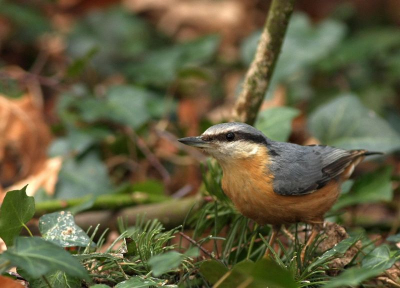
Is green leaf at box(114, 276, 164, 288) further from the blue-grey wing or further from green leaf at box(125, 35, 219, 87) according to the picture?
green leaf at box(125, 35, 219, 87)

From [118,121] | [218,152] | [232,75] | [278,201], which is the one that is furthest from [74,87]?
[278,201]

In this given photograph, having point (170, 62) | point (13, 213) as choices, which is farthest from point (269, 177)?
point (170, 62)

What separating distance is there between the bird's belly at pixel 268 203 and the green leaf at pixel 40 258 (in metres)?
1.08

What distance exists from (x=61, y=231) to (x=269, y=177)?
109 cm

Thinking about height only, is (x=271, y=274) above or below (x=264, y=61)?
below

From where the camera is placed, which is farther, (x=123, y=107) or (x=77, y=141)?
(x=123, y=107)

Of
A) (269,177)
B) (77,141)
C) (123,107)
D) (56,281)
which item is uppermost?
(269,177)

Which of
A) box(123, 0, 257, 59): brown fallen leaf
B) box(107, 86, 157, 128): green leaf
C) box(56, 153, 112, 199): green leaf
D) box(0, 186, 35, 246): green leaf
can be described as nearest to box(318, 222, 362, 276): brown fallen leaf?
box(0, 186, 35, 246): green leaf

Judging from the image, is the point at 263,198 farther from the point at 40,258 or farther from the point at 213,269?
the point at 40,258

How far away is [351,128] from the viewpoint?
402 centimetres

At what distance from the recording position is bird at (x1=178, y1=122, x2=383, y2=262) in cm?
280

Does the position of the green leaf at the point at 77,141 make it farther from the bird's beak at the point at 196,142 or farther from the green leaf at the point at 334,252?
the green leaf at the point at 334,252

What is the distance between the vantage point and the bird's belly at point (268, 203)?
9.12 feet

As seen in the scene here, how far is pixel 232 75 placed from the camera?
6523 mm
